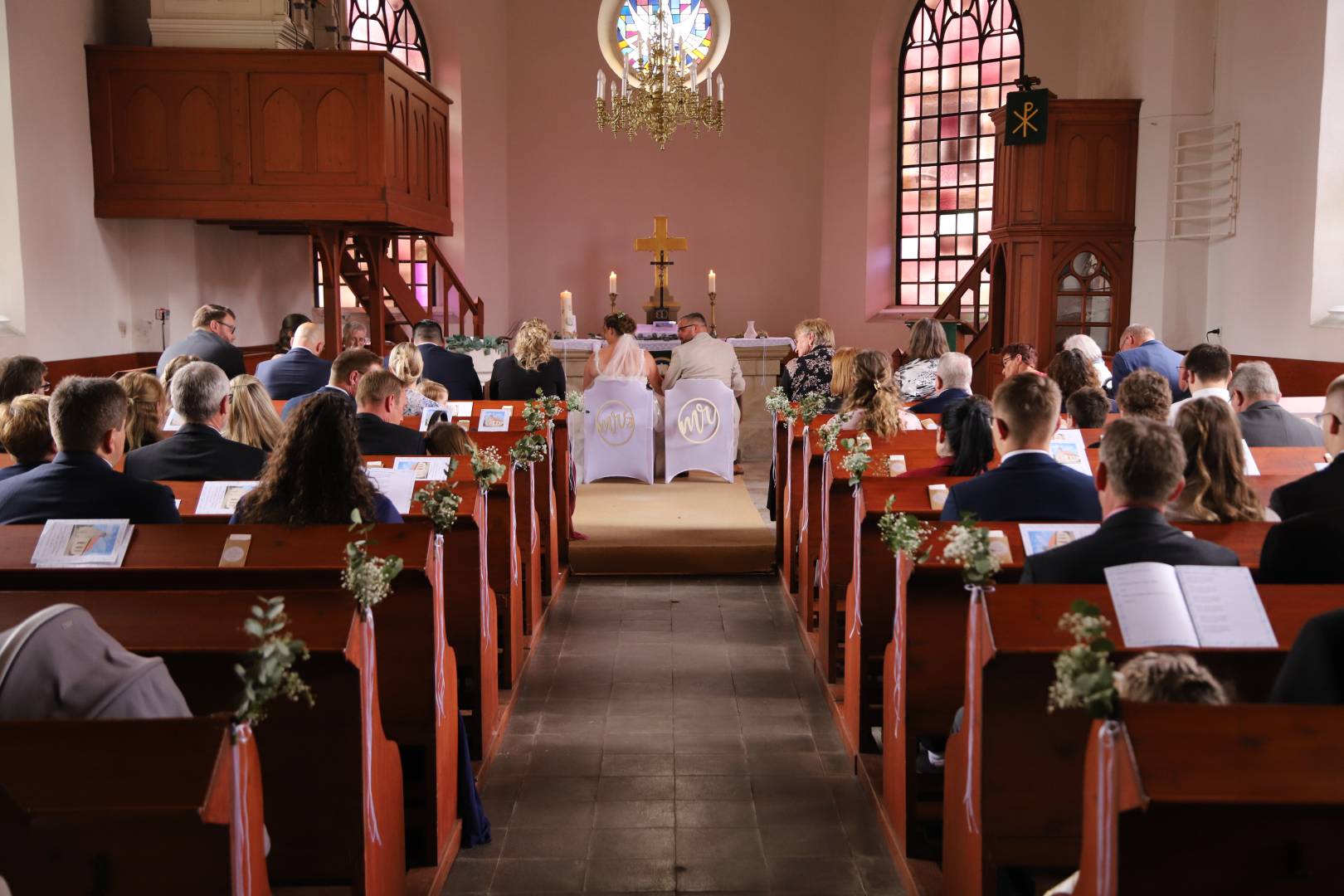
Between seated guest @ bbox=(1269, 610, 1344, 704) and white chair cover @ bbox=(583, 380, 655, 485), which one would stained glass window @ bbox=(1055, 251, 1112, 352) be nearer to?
white chair cover @ bbox=(583, 380, 655, 485)

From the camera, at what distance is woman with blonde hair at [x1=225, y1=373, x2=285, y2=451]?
4.91 metres

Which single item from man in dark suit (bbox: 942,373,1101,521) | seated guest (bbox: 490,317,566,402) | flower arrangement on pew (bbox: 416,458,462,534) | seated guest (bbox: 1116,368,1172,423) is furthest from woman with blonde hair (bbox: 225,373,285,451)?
seated guest (bbox: 1116,368,1172,423)

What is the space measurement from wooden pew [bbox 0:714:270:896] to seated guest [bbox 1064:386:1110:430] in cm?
445

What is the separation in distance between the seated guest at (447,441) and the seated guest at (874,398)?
6.30 feet

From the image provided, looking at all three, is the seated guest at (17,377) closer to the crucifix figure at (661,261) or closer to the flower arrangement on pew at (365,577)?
the flower arrangement on pew at (365,577)

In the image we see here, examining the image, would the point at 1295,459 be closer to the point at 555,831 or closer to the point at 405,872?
the point at 555,831

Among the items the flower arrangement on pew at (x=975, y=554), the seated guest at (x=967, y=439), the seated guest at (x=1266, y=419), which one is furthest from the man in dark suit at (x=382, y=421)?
the seated guest at (x=1266, y=419)

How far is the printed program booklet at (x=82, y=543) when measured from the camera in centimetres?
346

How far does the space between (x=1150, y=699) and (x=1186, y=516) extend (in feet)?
5.93

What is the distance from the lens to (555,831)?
12.4 ft

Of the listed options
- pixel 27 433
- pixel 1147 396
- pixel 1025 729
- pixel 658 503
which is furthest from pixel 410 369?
pixel 1025 729

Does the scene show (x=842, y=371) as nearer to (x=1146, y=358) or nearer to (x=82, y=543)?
(x=1146, y=358)

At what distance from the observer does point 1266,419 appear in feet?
17.9

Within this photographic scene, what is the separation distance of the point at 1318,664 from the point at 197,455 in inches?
149
